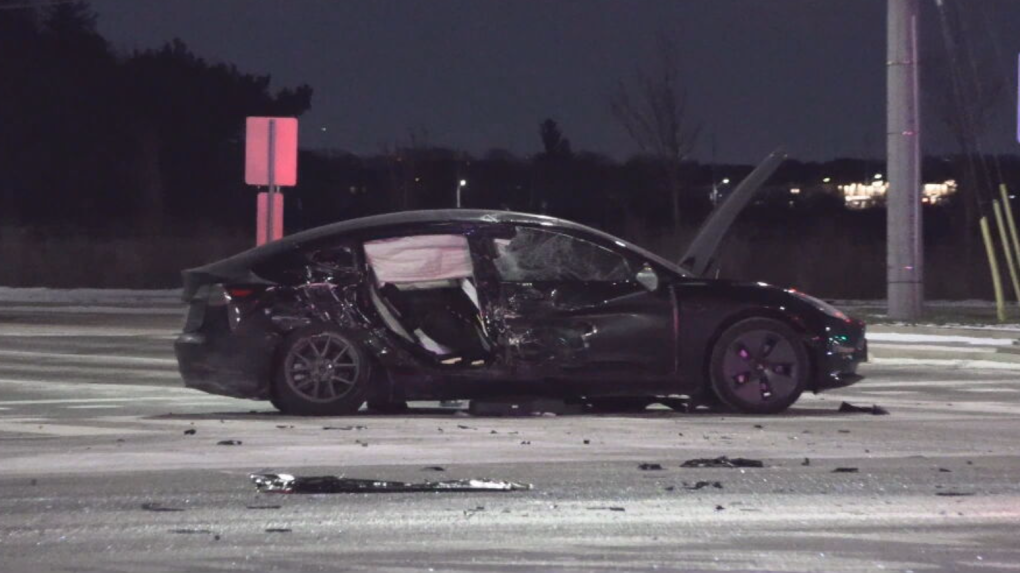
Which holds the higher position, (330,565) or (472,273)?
(472,273)

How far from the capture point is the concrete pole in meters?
20.2

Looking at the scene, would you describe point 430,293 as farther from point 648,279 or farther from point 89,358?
point 89,358

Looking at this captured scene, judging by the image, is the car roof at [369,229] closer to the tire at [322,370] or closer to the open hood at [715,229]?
the tire at [322,370]

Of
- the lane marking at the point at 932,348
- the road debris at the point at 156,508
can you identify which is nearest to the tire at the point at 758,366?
the road debris at the point at 156,508

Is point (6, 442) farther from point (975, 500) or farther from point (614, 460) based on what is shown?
point (975, 500)

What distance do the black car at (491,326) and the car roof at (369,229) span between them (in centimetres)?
1

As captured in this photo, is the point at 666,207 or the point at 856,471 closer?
the point at 856,471

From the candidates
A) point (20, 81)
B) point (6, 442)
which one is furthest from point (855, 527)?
point (20, 81)

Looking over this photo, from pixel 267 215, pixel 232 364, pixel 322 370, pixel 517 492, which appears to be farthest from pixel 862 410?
pixel 267 215

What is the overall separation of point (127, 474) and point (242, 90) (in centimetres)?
5069

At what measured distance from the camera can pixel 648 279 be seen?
1020 cm

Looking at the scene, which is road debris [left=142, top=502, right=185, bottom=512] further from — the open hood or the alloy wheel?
the open hood

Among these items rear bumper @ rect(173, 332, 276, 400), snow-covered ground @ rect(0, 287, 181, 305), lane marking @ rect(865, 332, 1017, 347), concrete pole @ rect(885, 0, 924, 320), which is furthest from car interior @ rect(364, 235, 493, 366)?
snow-covered ground @ rect(0, 287, 181, 305)

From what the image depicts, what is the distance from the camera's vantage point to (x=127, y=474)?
7898mm
